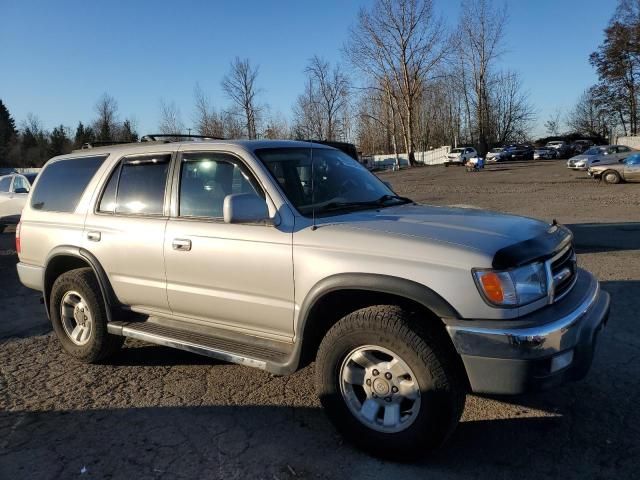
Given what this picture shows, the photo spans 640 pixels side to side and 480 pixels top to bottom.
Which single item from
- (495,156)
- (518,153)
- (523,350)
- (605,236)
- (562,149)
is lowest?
(605,236)

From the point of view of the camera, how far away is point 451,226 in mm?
3227

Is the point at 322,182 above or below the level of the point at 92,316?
above

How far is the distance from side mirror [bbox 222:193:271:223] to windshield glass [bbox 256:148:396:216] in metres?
0.28

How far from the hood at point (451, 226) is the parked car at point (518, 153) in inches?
2129

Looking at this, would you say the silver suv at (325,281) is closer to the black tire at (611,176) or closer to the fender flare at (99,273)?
the fender flare at (99,273)

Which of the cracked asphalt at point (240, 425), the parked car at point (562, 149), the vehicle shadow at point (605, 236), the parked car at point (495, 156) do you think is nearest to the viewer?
the cracked asphalt at point (240, 425)

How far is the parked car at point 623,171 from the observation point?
22281 millimetres

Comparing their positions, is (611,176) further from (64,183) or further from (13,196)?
(64,183)

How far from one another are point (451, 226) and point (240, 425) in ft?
6.45

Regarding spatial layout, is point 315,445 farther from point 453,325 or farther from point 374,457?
point 453,325

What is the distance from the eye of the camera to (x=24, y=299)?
7465mm

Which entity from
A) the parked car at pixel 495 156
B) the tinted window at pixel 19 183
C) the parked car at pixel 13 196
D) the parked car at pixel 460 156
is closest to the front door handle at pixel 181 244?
the parked car at pixel 13 196

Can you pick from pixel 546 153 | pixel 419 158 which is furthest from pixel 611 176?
pixel 419 158

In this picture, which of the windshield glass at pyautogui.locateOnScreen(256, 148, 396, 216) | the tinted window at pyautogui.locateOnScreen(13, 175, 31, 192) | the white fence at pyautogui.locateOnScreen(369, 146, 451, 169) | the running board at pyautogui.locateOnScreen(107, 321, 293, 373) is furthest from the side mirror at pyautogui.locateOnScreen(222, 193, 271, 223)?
the white fence at pyautogui.locateOnScreen(369, 146, 451, 169)
